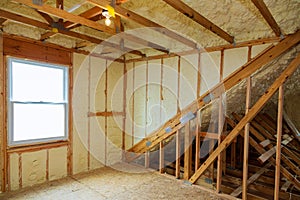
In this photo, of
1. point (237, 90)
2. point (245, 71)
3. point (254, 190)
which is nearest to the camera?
point (245, 71)

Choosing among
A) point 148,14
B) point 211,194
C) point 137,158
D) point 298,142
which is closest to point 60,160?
point 137,158

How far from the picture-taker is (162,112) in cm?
360

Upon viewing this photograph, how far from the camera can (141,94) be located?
12.9 ft

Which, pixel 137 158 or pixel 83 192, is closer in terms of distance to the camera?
pixel 83 192

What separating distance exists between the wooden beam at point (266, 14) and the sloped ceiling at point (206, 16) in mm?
109

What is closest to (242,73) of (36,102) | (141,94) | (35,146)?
(141,94)

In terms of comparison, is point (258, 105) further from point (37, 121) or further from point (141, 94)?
point (37, 121)

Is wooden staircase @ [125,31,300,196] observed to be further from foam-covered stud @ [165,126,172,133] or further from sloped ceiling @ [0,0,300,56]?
sloped ceiling @ [0,0,300,56]

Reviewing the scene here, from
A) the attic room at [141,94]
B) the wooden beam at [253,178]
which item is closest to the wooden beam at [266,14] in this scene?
the attic room at [141,94]

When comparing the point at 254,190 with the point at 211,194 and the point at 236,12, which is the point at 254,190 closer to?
the point at 211,194

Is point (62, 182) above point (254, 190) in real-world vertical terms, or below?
above

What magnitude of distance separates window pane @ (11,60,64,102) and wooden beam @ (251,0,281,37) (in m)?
2.86

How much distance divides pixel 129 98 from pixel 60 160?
1718 millimetres

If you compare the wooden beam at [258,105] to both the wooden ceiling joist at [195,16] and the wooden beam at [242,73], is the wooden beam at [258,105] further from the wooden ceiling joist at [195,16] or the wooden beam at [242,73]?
the wooden ceiling joist at [195,16]
